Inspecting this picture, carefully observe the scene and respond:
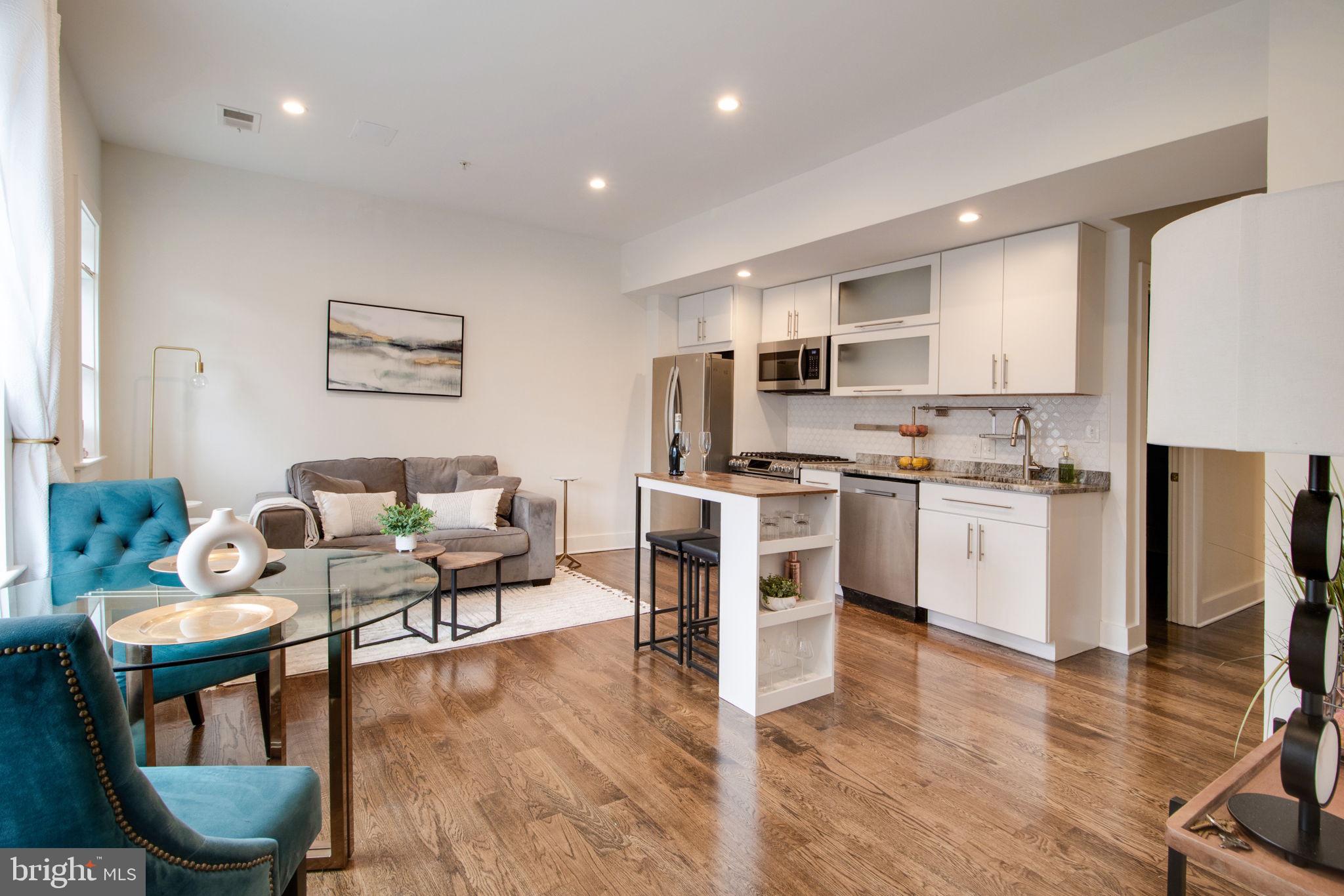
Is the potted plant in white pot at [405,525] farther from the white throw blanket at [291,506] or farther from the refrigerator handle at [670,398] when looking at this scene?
the refrigerator handle at [670,398]

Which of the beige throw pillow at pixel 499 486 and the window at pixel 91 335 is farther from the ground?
the window at pixel 91 335

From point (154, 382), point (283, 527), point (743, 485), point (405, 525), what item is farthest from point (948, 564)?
point (154, 382)

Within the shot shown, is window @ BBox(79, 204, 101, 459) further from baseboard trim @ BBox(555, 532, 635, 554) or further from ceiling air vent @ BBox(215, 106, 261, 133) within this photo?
baseboard trim @ BBox(555, 532, 635, 554)

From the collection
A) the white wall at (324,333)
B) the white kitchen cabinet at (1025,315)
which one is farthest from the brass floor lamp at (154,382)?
the white kitchen cabinet at (1025,315)

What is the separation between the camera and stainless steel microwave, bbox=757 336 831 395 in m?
5.00

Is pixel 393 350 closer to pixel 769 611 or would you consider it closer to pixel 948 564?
pixel 769 611

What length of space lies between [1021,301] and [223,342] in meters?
4.99

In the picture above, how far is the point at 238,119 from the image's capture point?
12.1ft

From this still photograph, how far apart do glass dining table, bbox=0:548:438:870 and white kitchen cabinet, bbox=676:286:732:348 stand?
3936 mm

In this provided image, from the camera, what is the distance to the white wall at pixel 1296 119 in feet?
6.88

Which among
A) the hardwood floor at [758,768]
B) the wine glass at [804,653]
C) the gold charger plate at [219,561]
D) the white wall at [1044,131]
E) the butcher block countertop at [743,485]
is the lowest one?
the hardwood floor at [758,768]

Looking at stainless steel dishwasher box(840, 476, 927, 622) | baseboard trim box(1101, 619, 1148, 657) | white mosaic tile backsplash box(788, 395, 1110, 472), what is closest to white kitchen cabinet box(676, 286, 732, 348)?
white mosaic tile backsplash box(788, 395, 1110, 472)

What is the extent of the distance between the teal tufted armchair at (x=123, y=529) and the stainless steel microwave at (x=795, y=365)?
3.89m

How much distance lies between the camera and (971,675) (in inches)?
126
